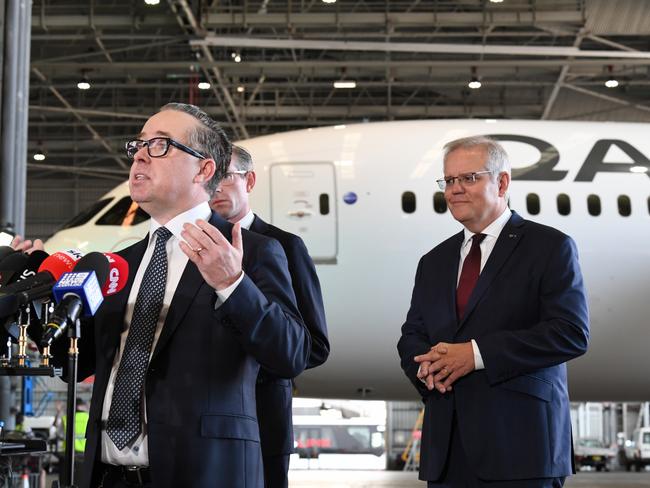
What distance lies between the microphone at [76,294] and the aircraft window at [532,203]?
21.5 feet

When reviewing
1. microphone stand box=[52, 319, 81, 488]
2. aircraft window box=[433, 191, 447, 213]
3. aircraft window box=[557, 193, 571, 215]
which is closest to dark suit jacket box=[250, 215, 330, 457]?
microphone stand box=[52, 319, 81, 488]

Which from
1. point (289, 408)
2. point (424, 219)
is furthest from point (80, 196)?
point (289, 408)

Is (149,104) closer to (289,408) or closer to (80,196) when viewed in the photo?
(80,196)

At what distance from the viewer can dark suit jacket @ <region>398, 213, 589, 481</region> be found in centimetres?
316

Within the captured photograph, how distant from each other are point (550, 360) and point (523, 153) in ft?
18.2

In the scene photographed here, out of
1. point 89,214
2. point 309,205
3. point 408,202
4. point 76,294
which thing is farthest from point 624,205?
point 76,294

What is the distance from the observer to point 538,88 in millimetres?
22750

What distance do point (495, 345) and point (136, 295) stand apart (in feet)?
4.03

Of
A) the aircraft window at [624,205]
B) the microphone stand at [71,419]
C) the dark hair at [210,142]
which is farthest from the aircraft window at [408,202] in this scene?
the microphone stand at [71,419]

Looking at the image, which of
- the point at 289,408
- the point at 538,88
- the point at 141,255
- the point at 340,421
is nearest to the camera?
the point at 141,255

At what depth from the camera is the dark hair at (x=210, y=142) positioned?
2.61m

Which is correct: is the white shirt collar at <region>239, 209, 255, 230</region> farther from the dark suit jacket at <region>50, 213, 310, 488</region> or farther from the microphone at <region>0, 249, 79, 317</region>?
the microphone at <region>0, 249, 79, 317</region>

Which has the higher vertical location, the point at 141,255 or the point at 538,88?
the point at 538,88

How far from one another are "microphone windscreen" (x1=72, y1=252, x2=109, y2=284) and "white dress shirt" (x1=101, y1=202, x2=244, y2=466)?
27 cm
